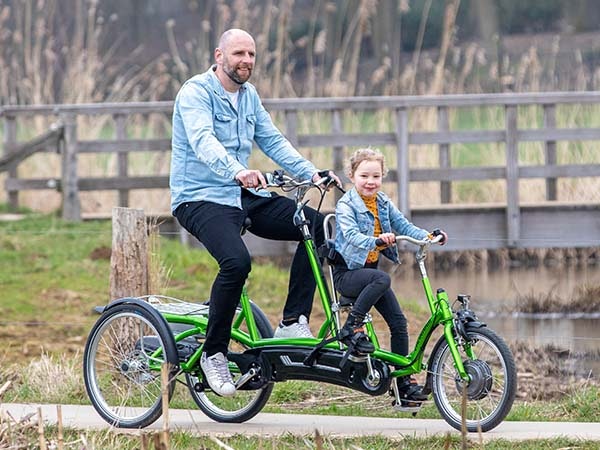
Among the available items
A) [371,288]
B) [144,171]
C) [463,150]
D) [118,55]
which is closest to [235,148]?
[371,288]

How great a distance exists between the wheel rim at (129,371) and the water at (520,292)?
11.9 ft

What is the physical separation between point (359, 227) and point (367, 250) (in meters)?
0.17

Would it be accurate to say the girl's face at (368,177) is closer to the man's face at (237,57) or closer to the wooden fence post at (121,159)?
the man's face at (237,57)

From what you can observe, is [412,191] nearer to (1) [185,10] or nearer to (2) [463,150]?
(2) [463,150]

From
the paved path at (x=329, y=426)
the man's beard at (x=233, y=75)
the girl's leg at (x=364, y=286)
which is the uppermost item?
the man's beard at (x=233, y=75)

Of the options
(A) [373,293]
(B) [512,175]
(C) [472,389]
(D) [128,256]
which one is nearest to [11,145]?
(B) [512,175]

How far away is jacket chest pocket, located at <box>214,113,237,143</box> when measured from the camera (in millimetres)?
6324

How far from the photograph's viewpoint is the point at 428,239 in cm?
617

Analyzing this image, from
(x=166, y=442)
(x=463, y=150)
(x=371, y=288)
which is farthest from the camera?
(x=463, y=150)

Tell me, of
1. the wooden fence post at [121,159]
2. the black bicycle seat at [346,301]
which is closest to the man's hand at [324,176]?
the black bicycle seat at [346,301]

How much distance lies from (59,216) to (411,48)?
18.7 m

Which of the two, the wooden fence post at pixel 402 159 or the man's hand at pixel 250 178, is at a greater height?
the wooden fence post at pixel 402 159

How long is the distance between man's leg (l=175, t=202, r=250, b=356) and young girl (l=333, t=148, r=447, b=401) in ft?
1.40

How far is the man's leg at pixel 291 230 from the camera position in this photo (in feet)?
20.7
